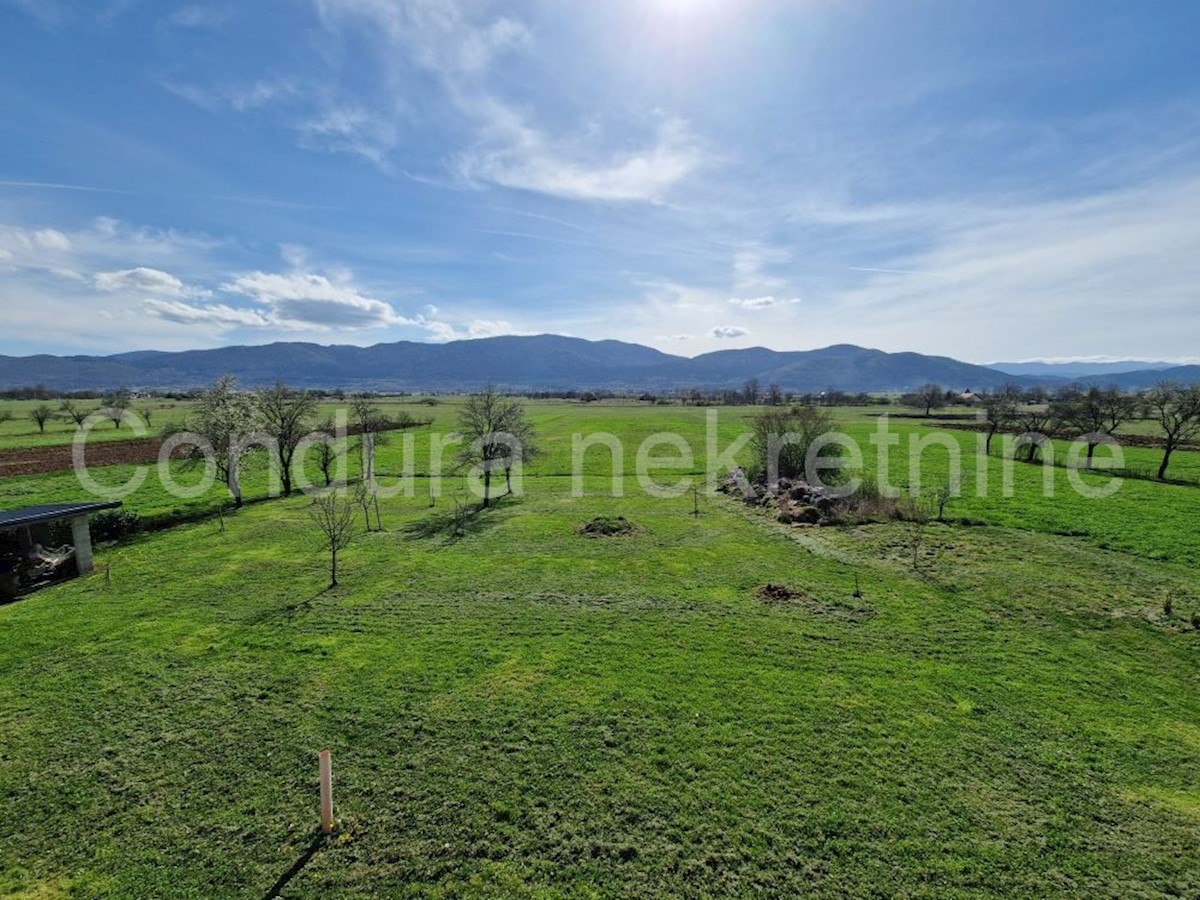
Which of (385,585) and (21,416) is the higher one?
(21,416)

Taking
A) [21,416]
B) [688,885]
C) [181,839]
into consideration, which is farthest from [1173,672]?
[21,416]

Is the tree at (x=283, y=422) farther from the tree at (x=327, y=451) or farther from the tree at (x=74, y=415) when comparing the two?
the tree at (x=74, y=415)

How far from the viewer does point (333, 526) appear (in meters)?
24.4

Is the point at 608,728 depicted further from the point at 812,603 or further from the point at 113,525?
the point at 113,525

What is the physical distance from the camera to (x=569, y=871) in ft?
28.5

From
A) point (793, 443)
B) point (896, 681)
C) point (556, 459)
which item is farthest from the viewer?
point (556, 459)

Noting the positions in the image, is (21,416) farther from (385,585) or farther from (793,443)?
(793,443)

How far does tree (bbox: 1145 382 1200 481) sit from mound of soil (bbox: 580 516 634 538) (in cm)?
4839

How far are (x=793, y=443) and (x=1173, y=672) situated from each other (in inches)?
1112

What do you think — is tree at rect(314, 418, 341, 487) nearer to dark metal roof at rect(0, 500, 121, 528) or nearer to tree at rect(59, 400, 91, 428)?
dark metal roof at rect(0, 500, 121, 528)

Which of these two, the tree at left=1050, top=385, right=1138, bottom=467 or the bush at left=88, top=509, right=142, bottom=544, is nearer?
the bush at left=88, top=509, right=142, bottom=544

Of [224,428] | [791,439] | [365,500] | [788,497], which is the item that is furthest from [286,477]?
[791,439]

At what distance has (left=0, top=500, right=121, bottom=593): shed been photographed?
20.9 m

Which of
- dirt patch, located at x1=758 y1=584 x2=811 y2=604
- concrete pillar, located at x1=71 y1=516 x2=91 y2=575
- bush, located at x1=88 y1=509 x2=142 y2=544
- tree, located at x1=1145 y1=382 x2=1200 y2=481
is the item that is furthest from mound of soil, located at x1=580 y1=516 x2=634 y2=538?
tree, located at x1=1145 y1=382 x2=1200 y2=481
